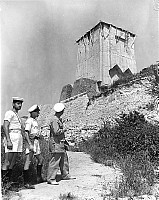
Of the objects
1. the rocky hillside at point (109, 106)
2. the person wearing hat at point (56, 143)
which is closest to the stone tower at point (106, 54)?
the rocky hillside at point (109, 106)

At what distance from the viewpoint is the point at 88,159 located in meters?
7.28

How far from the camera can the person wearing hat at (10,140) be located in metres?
4.03

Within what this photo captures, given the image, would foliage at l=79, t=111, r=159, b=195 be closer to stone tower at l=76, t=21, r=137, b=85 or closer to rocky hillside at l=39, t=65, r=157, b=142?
rocky hillside at l=39, t=65, r=157, b=142

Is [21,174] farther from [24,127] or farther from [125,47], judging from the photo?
[125,47]

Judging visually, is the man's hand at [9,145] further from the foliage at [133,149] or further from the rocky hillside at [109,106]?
the rocky hillside at [109,106]

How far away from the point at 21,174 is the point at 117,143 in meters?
3.67

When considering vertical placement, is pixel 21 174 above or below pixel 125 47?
below

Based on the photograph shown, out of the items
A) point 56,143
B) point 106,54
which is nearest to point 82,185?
point 56,143

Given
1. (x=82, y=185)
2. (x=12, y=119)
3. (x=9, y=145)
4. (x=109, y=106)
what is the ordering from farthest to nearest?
1. (x=109, y=106)
2. (x=82, y=185)
3. (x=12, y=119)
4. (x=9, y=145)

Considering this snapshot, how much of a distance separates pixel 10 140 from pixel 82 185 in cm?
151

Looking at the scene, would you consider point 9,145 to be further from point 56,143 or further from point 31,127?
point 56,143

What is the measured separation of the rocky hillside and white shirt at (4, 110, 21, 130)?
305 inches

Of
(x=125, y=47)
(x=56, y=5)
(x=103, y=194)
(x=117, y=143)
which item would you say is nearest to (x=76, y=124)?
Answer: (x=117, y=143)

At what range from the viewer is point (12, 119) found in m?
4.18
